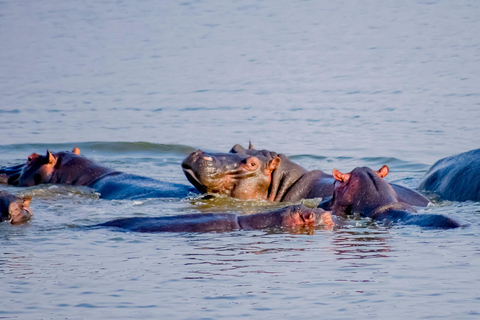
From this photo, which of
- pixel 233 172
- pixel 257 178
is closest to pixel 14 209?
pixel 233 172

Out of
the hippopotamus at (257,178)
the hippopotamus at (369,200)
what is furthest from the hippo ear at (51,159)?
the hippopotamus at (369,200)

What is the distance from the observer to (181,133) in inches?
578

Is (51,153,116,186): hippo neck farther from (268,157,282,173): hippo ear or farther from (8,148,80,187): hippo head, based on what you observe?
(268,157,282,173): hippo ear

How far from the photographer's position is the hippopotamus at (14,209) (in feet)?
25.1

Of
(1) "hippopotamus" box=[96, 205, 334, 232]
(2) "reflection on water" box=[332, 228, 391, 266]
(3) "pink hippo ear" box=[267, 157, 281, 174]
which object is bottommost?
(2) "reflection on water" box=[332, 228, 391, 266]

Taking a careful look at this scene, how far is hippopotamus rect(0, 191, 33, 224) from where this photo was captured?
7660 millimetres

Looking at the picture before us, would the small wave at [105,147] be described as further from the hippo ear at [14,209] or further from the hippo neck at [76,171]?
the hippo ear at [14,209]

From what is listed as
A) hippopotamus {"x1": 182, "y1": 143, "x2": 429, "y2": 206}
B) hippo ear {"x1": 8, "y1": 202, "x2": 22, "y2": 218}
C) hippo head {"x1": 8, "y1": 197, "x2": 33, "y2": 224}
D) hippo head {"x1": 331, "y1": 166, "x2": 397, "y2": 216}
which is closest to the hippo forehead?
hippopotamus {"x1": 182, "y1": 143, "x2": 429, "y2": 206}

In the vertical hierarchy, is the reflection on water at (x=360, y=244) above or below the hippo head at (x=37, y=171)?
below

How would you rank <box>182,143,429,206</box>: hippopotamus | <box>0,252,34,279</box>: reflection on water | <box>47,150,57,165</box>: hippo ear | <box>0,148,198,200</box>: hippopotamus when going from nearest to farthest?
<box>0,252,34,279</box>: reflection on water → <box>182,143,429,206</box>: hippopotamus → <box>0,148,198,200</box>: hippopotamus → <box>47,150,57,165</box>: hippo ear

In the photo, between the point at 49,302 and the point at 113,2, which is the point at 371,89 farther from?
the point at 113,2

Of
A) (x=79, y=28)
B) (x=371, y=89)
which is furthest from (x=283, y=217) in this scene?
(x=79, y=28)

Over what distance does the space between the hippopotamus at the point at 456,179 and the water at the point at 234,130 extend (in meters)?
0.31

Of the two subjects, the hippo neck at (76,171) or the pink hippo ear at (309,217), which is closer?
the pink hippo ear at (309,217)
